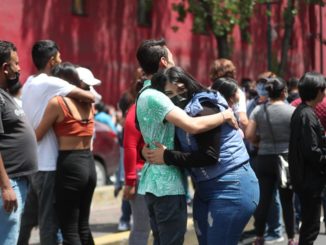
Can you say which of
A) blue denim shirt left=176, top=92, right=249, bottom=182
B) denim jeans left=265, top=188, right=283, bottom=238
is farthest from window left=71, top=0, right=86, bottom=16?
blue denim shirt left=176, top=92, right=249, bottom=182

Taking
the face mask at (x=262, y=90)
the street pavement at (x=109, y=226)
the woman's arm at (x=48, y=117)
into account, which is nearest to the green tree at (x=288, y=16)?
the street pavement at (x=109, y=226)

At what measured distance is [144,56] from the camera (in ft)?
18.5

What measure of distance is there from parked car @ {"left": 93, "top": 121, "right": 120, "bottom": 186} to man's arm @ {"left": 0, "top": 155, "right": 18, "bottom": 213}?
938cm

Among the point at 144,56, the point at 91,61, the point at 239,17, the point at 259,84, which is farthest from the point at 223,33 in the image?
the point at 144,56

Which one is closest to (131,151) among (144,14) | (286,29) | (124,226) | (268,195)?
(268,195)

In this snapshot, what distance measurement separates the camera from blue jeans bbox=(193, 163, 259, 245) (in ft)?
17.4

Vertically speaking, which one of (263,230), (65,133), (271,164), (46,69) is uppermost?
(46,69)

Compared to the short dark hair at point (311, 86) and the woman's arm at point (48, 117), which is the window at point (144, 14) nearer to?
the short dark hair at point (311, 86)

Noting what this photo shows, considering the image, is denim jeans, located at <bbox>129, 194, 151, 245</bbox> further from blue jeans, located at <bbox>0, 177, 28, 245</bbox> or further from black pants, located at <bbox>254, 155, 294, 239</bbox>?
black pants, located at <bbox>254, 155, 294, 239</bbox>

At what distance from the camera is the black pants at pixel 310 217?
742 centimetres

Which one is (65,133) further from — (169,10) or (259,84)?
(169,10)

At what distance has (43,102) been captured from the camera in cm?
677

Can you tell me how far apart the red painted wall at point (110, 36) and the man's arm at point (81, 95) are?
10263mm

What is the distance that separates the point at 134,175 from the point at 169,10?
1496 centimetres
